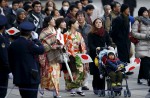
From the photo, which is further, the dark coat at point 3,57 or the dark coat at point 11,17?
the dark coat at point 11,17

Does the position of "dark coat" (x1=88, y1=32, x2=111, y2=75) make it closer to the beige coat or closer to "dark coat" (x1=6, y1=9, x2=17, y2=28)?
the beige coat

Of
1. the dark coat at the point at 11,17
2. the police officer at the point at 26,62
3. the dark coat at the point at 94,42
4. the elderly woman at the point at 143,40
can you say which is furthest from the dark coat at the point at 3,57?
the dark coat at the point at 11,17

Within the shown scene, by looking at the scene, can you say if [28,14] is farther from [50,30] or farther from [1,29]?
[1,29]

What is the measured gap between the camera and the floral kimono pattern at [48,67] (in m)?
13.5

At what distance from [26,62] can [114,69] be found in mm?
3084

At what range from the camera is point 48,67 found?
13.6 meters

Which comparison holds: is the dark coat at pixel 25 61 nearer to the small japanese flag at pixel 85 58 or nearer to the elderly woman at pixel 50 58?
the elderly woman at pixel 50 58

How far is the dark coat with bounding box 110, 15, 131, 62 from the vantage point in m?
16.3

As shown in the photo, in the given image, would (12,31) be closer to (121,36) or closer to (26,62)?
(121,36)

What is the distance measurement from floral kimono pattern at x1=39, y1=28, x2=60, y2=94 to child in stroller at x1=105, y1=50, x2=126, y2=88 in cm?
103

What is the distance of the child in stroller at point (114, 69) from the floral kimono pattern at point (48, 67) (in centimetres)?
103

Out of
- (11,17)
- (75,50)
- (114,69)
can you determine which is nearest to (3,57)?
(75,50)

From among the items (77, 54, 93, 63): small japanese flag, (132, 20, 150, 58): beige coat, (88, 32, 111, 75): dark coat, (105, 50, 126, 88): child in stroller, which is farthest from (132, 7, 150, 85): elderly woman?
(77, 54, 93, 63): small japanese flag

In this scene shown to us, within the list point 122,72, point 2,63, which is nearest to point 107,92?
point 122,72
